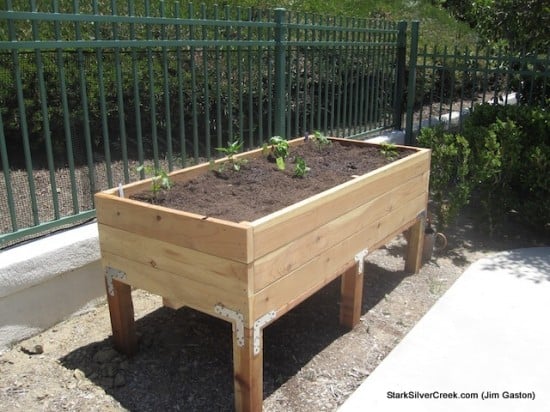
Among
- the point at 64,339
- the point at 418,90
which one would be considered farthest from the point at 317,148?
the point at 418,90

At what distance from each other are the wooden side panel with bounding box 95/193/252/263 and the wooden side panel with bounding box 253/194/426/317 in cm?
27

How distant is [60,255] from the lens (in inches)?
134

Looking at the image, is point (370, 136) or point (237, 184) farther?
point (370, 136)

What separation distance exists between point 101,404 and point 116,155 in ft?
13.3

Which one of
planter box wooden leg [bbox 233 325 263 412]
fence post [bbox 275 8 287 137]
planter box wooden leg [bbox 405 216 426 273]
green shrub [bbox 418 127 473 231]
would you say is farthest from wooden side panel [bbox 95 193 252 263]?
green shrub [bbox 418 127 473 231]

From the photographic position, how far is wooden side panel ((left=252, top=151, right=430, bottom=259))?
2501 millimetres

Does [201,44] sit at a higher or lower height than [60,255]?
higher

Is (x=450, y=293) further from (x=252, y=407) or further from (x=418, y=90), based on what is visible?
(x=418, y=90)

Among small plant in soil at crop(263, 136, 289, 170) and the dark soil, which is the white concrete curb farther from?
small plant in soil at crop(263, 136, 289, 170)

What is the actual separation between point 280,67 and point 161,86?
1.70 metres

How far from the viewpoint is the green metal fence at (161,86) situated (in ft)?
13.3

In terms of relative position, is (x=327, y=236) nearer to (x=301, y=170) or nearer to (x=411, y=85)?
(x=301, y=170)

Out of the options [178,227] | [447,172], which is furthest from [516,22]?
[178,227]

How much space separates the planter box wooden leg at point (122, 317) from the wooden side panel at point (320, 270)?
2.97 ft
